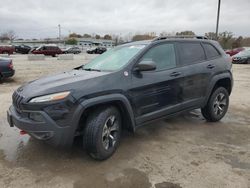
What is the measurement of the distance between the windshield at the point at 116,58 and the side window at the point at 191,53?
90 cm

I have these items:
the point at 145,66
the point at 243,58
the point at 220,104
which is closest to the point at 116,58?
the point at 145,66

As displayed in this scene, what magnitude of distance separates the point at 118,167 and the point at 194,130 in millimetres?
2113

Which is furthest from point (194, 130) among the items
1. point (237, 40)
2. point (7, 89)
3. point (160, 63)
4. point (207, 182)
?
point (237, 40)

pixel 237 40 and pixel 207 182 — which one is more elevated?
pixel 237 40

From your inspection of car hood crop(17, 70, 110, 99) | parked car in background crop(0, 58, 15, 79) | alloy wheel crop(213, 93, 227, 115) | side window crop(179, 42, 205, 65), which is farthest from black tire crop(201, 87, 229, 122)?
parked car in background crop(0, 58, 15, 79)

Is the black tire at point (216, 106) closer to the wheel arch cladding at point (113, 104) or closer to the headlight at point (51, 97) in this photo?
the wheel arch cladding at point (113, 104)

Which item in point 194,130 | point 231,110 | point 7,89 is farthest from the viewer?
point 7,89

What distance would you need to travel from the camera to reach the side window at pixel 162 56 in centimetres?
446

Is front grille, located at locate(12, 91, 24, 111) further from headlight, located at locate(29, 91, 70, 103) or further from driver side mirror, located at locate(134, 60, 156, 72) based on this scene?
driver side mirror, located at locate(134, 60, 156, 72)

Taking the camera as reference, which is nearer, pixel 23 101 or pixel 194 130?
pixel 23 101

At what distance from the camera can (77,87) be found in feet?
11.7

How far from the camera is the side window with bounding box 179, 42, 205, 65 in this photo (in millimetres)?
4976

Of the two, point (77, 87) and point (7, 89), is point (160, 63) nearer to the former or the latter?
point (77, 87)

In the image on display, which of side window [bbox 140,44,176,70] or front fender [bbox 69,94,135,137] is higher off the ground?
side window [bbox 140,44,176,70]
